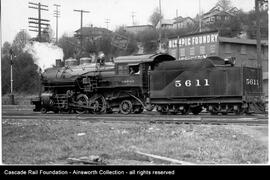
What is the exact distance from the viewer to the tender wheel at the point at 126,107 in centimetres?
1909

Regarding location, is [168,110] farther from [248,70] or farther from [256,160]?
[256,160]

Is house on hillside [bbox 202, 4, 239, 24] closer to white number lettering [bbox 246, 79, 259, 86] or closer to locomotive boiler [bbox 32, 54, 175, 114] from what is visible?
locomotive boiler [bbox 32, 54, 175, 114]

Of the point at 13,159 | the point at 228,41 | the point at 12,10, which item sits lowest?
the point at 13,159

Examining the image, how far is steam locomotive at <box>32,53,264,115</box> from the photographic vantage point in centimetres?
1669

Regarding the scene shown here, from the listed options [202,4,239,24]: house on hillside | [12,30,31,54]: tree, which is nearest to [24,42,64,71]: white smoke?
[12,30,31,54]: tree

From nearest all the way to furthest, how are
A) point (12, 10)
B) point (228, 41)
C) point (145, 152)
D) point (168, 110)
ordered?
point (145, 152) < point (12, 10) < point (168, 110) < point (228, 41)

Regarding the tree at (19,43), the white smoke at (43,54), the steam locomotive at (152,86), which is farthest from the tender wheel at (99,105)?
the tree at (19,43)

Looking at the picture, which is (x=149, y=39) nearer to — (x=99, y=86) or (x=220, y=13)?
(x=220, y=13)

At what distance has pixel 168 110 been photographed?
18156mm

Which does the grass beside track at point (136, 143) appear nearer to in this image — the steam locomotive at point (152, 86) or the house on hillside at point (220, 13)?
the steam locomotive at point (152, 86)

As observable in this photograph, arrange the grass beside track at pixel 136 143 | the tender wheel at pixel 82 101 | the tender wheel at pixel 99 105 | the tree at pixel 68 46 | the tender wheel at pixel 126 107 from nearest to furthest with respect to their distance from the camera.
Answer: the grass beside track at pixel 136 143 → the tender wheel at pixel 126 107 → the tender wheel at pixel 99 105 → the tender wheel at pixel 82 101 → the tree at pixel 68 46

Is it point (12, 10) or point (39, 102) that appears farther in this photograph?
point (39, 102)
